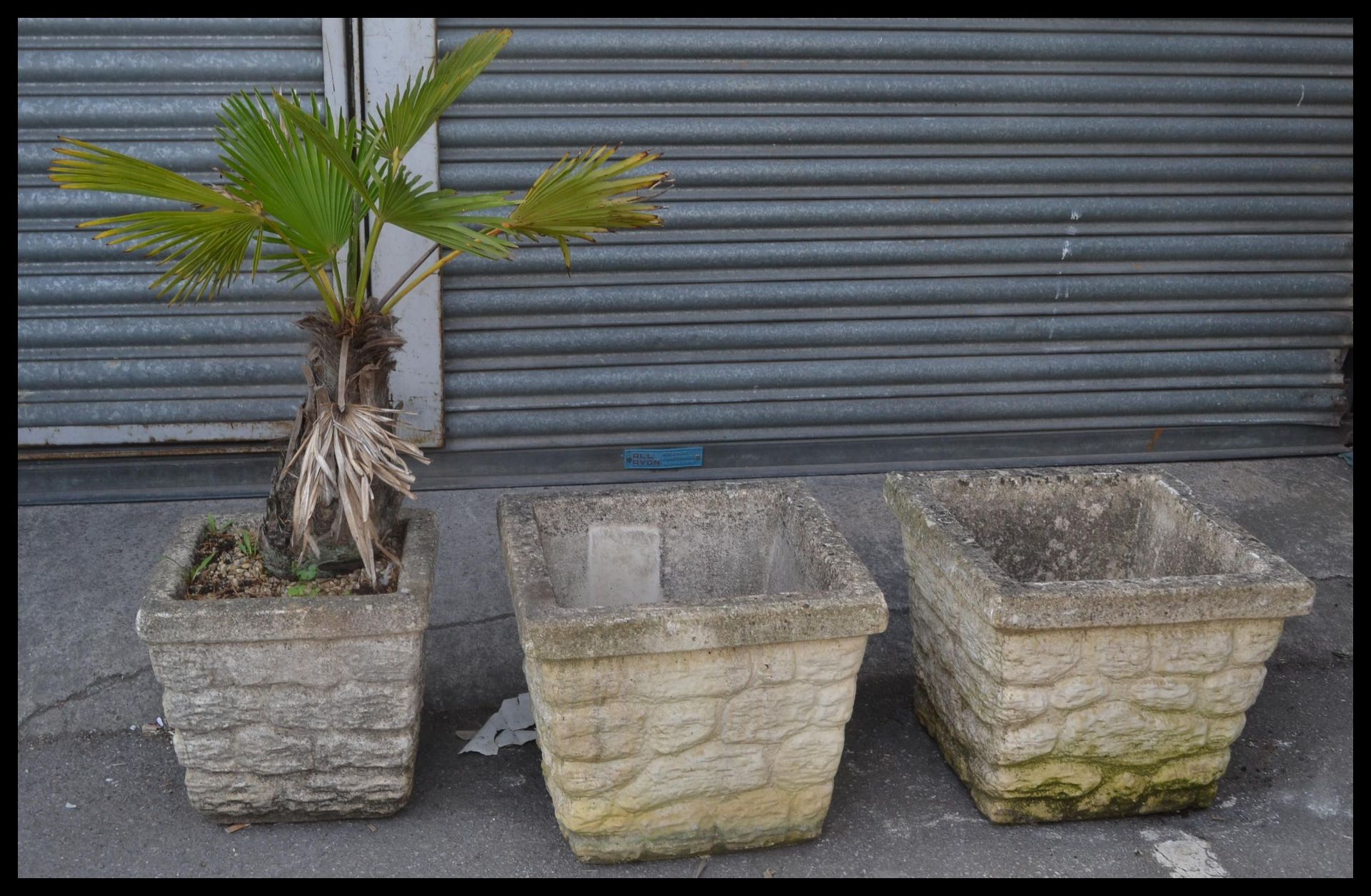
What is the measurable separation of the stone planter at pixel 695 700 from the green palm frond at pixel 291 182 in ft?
2.83

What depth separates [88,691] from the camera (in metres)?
3.78

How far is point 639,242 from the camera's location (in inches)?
182

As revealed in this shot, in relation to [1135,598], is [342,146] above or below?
above

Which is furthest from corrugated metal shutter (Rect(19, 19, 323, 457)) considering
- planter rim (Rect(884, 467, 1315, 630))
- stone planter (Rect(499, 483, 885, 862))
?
planter rim (Rect(884, 467, 1315, 630))

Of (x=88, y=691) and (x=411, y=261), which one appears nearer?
(x=88, y=691)

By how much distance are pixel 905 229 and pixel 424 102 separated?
2211 mm

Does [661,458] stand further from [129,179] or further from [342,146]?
[129,179]

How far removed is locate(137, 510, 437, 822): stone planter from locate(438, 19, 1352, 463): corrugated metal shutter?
5.34 ft

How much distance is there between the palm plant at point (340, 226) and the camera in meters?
2.91

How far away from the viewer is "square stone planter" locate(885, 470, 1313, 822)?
3.05 meters

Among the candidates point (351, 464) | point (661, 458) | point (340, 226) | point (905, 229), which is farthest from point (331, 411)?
point (905, 229)


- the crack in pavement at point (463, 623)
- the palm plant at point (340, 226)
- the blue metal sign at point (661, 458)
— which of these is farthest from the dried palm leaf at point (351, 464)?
the blue metal sign at point (661, 458)
